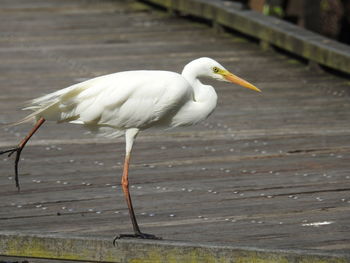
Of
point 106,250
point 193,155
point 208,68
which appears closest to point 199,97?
point 208,68

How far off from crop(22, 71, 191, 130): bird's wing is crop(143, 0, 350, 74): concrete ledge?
3.84 meters

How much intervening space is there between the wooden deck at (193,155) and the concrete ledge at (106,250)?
0.09 meters

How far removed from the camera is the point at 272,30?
1052cm

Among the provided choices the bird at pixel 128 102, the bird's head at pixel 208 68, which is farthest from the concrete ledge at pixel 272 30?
the bird at pixel 128 102

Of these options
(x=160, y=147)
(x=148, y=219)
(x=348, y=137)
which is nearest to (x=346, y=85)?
(x=348, y=137)

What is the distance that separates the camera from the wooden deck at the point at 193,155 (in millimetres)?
5891

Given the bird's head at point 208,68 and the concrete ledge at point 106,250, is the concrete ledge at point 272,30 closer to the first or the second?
the bird's head at point 208,68

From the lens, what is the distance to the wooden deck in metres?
5.89

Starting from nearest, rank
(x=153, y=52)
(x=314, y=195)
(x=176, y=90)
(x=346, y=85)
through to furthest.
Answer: (x=176, y=90), (x=314, y=195), (x=346, y=85), (x=153, y=52)

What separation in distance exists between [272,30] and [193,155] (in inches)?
130

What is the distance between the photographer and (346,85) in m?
9.46

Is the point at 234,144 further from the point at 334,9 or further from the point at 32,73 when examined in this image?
the point at 334,9

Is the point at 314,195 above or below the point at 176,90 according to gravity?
below

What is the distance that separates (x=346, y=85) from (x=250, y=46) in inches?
73.7
